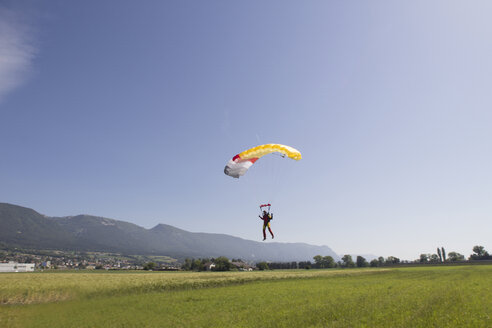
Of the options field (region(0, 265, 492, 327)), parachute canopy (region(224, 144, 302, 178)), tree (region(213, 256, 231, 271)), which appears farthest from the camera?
tree (region(213, 256, 231, 271))

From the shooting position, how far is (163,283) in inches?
1192

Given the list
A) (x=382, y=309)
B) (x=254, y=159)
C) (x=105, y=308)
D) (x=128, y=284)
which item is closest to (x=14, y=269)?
(x=128, y=284)

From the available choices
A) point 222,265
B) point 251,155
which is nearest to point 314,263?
point 222,265

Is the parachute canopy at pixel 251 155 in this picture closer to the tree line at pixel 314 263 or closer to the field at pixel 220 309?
the field at pixel 220 309

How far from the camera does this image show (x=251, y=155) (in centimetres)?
2278

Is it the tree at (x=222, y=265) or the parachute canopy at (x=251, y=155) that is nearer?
the parachute canopy at (x=251, y=155)

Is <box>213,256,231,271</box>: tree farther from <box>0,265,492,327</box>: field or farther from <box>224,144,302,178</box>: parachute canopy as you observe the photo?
<box>224,144,302,178</box>: parachute canopy

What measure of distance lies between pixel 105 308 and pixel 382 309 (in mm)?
19914

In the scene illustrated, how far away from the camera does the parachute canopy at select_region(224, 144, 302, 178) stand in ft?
73.8

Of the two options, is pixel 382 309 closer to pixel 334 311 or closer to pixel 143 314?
pixel 334 311

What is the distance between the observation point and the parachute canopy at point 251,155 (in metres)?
22.5

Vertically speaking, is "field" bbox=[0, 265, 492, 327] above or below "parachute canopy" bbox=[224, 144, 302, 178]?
below

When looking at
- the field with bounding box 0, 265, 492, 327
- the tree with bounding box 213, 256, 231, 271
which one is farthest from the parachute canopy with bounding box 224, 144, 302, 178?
the tree with bounding box 213, 256, 231, 271

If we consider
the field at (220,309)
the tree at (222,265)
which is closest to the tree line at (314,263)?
the tree at (222,265)
